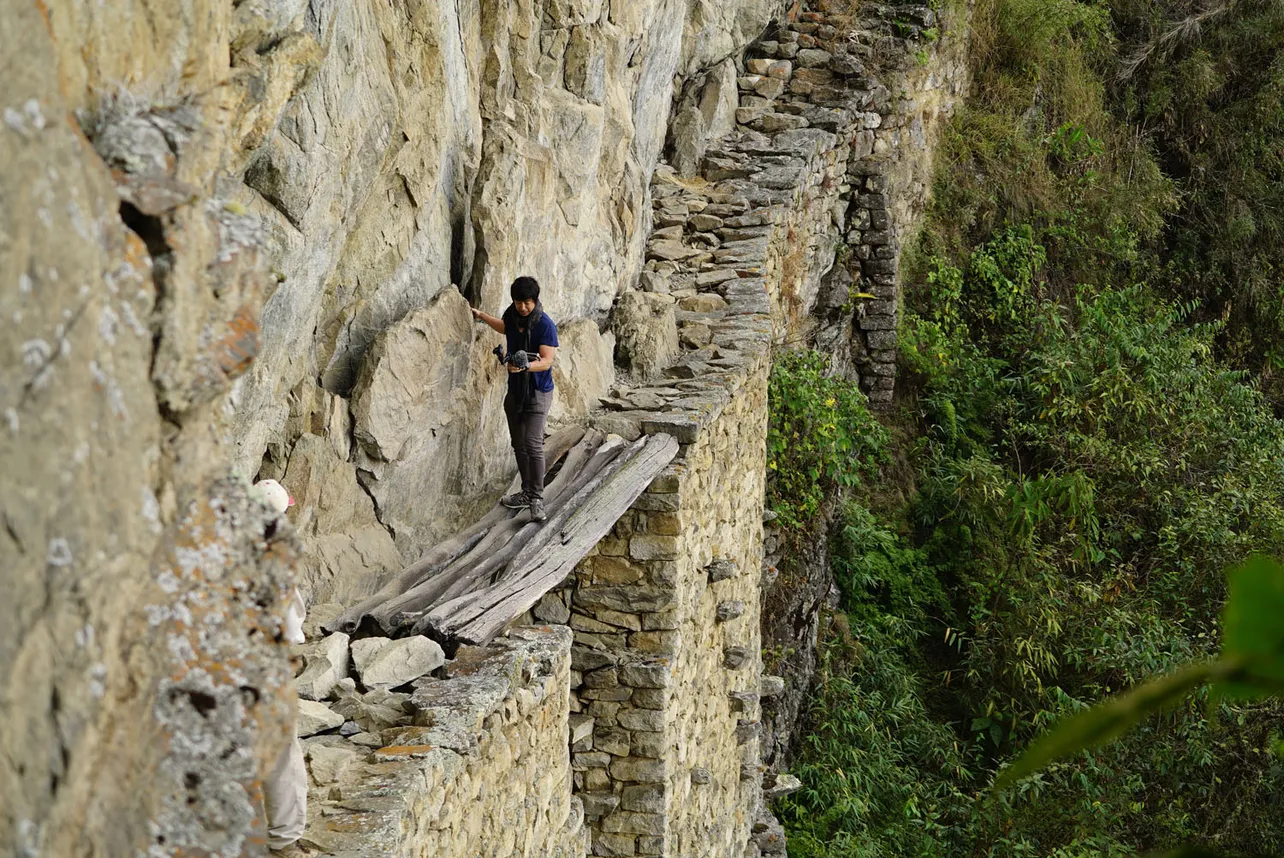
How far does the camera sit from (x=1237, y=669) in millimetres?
727

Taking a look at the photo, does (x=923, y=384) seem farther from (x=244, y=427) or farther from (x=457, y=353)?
(x=244, y=427)

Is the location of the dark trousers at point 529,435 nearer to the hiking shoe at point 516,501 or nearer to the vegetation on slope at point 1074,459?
the hiking shoe at point 516,501

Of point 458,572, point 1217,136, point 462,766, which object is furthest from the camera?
point 1217,136

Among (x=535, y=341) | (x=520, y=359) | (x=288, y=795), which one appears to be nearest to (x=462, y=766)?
(x=288, y=795)

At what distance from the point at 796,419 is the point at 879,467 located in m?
2.01

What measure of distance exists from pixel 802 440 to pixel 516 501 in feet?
16.6

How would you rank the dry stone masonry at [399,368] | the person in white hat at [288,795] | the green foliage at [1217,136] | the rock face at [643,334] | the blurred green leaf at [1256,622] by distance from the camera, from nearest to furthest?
the blurred green leaf at [1256,622] → the dry stone masonry at [399,368] → the person in white hat at [288,795] → the rock face at [643,334] → the green foliage at [1217,136]

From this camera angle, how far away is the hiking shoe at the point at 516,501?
5.56 meters

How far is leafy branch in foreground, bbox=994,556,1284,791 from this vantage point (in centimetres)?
70

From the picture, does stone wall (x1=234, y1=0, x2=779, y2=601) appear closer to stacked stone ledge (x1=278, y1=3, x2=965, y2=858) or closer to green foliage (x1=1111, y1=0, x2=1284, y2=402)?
stacked stone ledge (x1=278, y1=3, x2=965, y2=858)

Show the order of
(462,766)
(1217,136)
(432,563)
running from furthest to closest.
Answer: (1217,136), (432,563), (462,766)

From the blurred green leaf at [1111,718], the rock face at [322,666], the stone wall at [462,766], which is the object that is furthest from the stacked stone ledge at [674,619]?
the blurred green leaf at [1111,718]

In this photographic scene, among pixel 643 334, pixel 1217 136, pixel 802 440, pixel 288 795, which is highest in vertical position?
pixel 1217 136

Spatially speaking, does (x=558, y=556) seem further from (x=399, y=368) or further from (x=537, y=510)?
(x=399, y=368)
